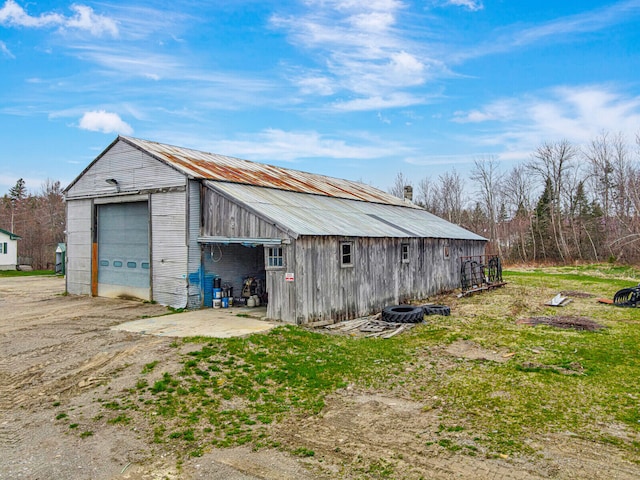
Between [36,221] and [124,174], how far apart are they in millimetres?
41242

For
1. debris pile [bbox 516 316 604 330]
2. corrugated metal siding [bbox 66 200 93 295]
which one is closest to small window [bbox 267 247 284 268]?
debris pile [bbox 516 316 604 330]

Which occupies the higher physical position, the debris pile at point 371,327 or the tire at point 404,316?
Answer: the tire at point 404,316

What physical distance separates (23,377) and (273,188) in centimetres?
1133

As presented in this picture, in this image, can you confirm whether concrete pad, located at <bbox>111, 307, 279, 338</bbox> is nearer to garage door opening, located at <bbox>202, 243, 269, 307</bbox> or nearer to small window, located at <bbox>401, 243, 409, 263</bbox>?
garage door opening, located at <bbox>202, 243, 269, 307</bbox>

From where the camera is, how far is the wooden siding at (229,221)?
13.4 meters

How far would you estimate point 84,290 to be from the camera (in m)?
19.2

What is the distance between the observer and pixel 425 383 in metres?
8.10

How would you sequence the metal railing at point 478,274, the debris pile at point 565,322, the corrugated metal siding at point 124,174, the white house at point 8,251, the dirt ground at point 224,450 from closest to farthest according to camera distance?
1. the dirt ground at point 224,450
2. the debris pile at point 565,322
3. the corrugated metal siding at point 124,174
4. the metal railing at point 478,274
5. the white house at point 8,251

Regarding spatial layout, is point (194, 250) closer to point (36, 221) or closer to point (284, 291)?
point (284, 291)

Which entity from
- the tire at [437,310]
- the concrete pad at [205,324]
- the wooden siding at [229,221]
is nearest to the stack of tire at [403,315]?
the tire at [437,310]

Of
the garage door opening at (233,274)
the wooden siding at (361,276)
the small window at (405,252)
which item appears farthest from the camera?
the small window at (405,252)

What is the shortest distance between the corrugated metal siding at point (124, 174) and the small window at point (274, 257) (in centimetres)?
453

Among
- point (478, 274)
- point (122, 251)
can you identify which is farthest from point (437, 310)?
point (122, 251)

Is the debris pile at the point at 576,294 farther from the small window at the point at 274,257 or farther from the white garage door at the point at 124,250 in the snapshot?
the white garage door at the point at 124,250
